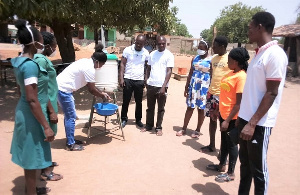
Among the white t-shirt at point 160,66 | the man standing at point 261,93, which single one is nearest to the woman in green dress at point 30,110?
the man standing at point 261,93

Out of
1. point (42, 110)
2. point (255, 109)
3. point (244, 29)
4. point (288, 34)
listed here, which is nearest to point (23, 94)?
point (42, 110)

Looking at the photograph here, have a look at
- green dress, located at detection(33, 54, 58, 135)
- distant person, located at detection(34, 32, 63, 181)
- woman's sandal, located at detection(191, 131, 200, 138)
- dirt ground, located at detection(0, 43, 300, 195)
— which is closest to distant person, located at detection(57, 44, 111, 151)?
distant person, located at detection(34, 32, 63, 181)

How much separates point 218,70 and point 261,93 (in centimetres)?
181

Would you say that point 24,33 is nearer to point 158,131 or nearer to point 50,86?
point 50,86

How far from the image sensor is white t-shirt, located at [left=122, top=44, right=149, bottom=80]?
207 inches

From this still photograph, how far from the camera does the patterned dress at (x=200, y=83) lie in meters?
4.61

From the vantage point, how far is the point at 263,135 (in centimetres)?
231

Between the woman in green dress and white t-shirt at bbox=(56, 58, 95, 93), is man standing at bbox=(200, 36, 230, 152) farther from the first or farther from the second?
the woman in green dress

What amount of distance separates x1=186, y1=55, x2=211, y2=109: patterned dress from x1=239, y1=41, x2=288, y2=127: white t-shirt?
7.30 feet

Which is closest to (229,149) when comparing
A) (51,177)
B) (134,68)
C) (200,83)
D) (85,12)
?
(200,83)

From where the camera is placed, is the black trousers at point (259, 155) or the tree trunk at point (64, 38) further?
the tree trunk at point (64, 38)

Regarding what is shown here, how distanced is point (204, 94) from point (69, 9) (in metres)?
3.14

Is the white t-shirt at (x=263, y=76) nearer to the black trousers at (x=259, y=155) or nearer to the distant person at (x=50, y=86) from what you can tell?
the black trousers at (x=259, y=155)

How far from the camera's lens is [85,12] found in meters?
5.80
